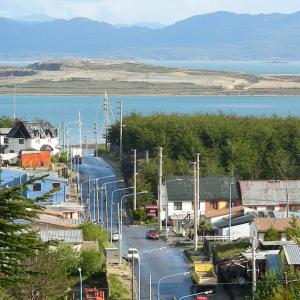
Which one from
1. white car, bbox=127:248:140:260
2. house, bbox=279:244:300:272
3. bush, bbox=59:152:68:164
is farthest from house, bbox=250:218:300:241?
bush, bbox=59:152:68:164

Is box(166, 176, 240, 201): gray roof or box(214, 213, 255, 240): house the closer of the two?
box(214, 213, 255, 240): house

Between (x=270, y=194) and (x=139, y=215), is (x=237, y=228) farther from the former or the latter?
(x=270, y=194)

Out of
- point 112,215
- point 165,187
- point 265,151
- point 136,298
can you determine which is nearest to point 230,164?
point 265,151

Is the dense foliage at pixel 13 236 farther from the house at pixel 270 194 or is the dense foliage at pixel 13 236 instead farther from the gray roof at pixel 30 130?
the gray roof at pixel 30 130

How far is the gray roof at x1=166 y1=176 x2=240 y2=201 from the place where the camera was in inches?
1281

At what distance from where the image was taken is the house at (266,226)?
2348cm

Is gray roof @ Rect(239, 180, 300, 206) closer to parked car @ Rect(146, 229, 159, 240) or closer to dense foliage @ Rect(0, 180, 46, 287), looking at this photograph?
parked car @ Rect(146, 229, 159, 240)

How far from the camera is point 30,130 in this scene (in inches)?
1698

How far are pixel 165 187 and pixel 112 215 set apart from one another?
273 centimetres

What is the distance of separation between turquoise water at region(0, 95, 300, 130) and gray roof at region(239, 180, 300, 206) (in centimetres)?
5758

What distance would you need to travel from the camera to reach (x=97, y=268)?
21.4m

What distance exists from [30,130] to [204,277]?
24.1 m

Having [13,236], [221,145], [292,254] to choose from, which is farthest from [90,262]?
[221,145]

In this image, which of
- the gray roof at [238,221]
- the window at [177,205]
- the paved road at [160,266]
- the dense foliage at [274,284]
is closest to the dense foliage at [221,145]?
the window at [177,205]
